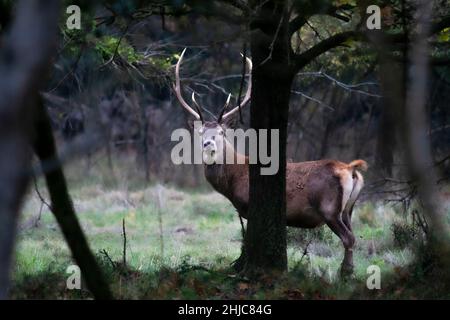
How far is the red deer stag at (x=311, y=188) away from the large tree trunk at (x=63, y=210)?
5.08 m

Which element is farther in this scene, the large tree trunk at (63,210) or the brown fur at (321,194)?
the brown fur at (321,194)

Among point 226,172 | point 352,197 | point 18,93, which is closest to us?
point 18,93

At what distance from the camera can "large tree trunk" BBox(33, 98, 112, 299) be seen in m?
5.66

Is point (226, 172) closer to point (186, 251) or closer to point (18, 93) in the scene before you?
point (186, 251)

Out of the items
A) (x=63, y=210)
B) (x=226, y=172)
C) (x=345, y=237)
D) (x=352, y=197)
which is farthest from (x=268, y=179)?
(x=226, y=172)

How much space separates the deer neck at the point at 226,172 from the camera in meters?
11.8

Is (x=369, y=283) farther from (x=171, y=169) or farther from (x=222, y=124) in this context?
(x=171, y=169)

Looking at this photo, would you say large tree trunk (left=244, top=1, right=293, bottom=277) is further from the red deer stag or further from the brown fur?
the brown fur

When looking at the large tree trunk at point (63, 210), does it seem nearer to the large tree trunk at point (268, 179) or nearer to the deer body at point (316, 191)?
the large tree trunk at point (268, 179)

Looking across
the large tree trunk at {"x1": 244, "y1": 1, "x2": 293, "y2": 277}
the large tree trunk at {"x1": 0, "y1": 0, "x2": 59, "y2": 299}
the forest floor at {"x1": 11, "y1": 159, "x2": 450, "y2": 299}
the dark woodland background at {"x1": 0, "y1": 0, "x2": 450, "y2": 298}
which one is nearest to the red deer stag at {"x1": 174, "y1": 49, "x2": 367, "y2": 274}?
the forest floor at {"x1": 11, "y1": 159, "x2": 450, "y2": 299}

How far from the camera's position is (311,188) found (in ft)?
36.8

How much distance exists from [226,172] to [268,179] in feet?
10.9

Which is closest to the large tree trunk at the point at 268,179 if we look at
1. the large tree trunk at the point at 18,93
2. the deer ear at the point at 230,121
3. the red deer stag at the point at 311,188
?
the red deer stag at the point at 311,188
